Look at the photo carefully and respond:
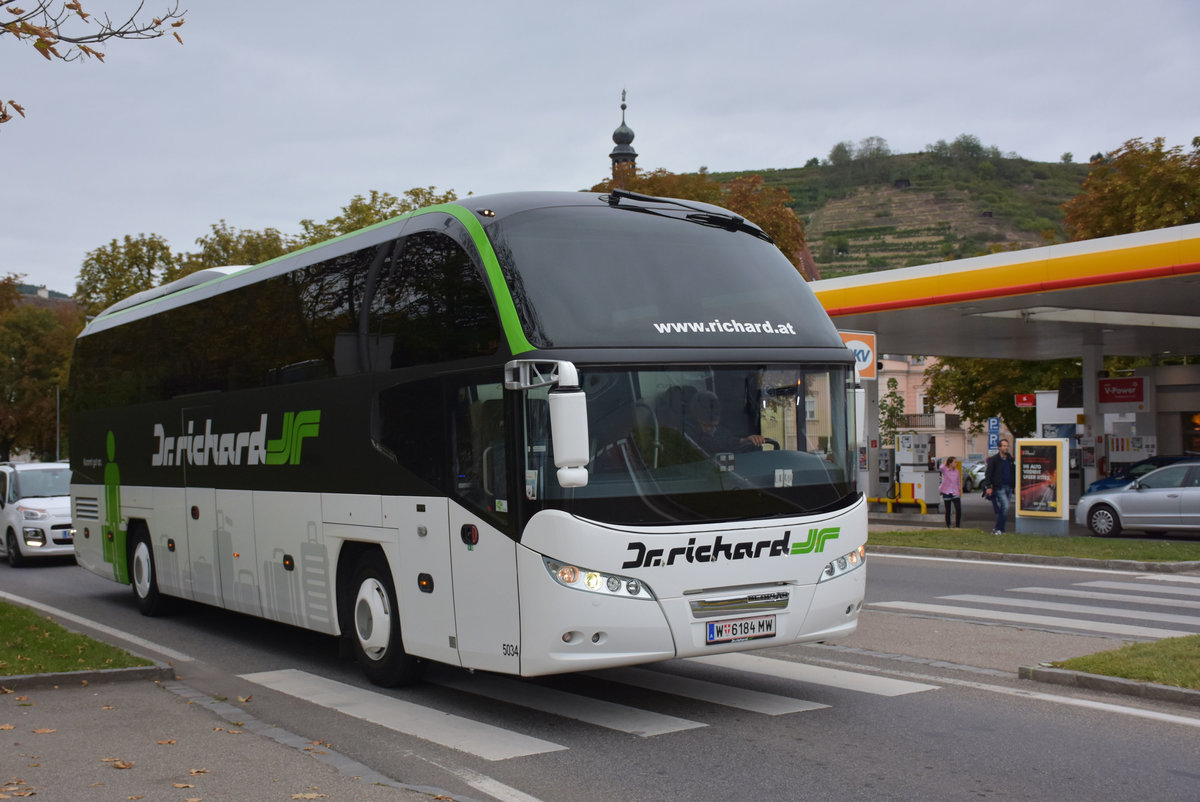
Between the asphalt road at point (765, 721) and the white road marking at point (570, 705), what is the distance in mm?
24

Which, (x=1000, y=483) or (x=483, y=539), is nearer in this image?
(x=483, y=539)

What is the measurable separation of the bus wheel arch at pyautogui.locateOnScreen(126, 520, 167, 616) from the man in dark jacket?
16641mm

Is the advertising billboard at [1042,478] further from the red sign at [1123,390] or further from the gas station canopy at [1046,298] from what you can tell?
the red sign at [1123,390]

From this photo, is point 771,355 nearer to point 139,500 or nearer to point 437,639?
point 437,639

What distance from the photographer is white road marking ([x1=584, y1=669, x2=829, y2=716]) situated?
862cm

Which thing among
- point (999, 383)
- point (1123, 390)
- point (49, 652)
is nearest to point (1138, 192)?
point (999, 383)

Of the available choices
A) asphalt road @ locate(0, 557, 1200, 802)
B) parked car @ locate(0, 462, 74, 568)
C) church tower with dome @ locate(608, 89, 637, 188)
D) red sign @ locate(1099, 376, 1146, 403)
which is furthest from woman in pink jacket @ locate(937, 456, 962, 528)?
church tower with dome @ locate(608, 89, 637, 188)

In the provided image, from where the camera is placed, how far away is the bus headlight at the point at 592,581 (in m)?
7.65

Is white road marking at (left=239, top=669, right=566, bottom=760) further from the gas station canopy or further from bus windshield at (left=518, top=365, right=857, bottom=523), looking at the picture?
the gas station canopy

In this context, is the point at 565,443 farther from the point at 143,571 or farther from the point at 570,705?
the point at 143,571

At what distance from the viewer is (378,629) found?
956cm

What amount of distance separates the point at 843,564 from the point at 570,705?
2148 millimetres

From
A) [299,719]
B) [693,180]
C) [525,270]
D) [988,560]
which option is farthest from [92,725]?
[693,180]

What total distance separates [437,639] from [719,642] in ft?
6.59
